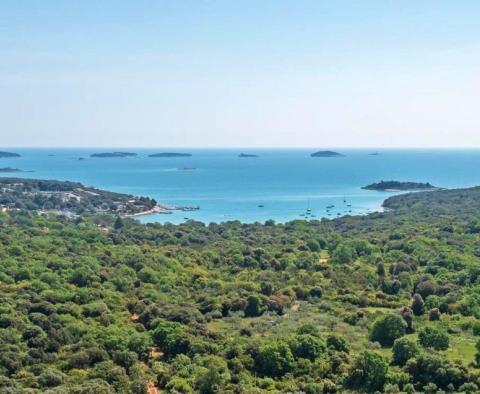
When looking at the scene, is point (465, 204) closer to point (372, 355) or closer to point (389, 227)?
point (389, 227)

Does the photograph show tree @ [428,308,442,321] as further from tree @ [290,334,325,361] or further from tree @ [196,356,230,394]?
tree @ [196,356,230,394]

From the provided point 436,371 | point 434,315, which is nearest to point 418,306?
point 434,315

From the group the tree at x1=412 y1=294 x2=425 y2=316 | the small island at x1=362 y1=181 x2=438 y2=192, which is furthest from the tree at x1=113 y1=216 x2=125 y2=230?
the small island at x1=362 y1=181 x2=438 y2=192

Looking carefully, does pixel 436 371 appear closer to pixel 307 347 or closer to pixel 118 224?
pixel 307 347

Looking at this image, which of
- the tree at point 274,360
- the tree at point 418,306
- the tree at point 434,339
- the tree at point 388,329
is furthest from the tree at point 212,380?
the tree at point 418,306

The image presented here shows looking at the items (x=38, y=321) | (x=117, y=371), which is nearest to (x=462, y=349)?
(x=117, y=371)
